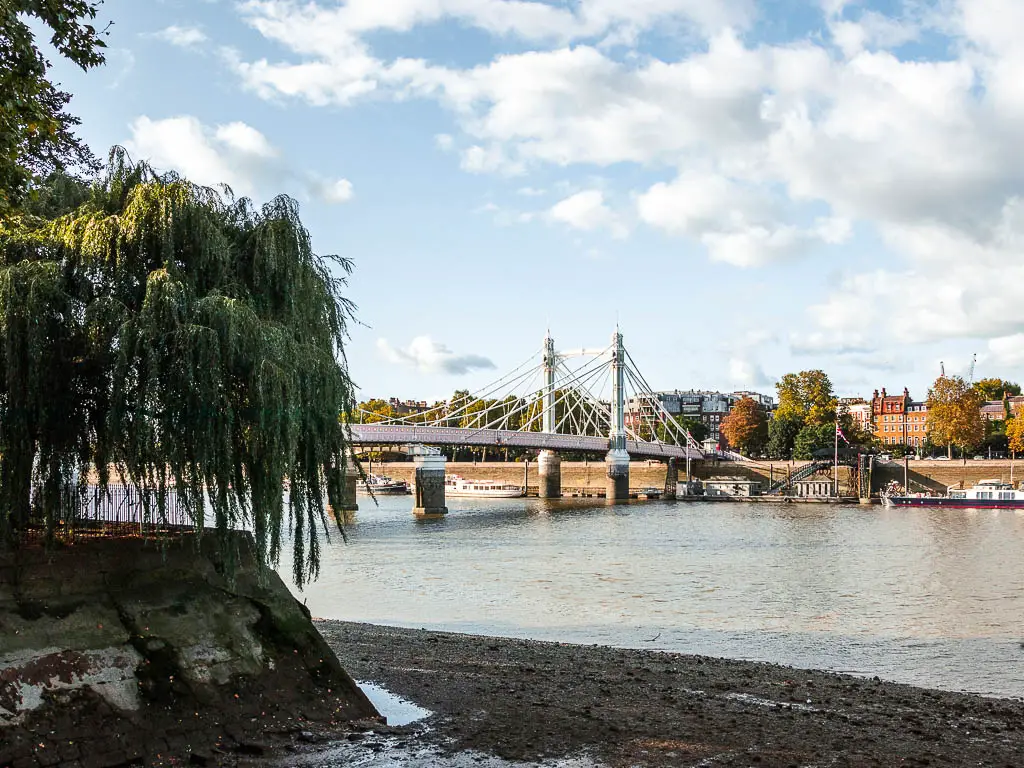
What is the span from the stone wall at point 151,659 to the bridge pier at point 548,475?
80.7m

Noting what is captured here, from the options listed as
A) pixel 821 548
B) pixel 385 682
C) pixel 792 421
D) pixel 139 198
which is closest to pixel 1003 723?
pixel 385 682

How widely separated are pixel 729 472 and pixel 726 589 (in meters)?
72.9

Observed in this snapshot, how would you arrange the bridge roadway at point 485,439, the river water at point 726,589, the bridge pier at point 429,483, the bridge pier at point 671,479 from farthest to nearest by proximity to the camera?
the bridge pier at point 671,479
the bridge roadway at point 485,439
the bridge pier at point 429,483
the river water at point 726,589

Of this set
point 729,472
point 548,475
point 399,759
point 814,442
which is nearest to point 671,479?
point 729,472

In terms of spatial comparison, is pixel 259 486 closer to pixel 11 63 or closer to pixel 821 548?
pixel 11 63

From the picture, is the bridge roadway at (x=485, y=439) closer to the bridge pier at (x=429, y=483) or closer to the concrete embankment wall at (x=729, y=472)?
the bridge pier at (x=429, y=483)

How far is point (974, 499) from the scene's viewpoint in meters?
72.2


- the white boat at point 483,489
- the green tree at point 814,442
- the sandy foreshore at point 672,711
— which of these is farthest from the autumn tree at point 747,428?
the sandy foreshore at point 672,711

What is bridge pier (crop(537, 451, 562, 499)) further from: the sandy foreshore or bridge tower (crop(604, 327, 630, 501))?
the sandy foreshore

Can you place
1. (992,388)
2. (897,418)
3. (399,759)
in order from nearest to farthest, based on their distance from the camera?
1. (399,759)
2. (992,388)
3. (897,418)

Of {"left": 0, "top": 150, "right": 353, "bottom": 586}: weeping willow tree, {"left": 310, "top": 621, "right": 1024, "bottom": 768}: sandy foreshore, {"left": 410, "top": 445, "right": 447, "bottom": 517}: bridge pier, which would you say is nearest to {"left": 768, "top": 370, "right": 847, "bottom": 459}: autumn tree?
{"left": 410, "top": 445, "right": 447, "bottom": 517}: bridge pier

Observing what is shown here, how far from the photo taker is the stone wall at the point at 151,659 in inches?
348

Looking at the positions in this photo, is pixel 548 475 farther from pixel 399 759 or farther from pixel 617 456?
pixel 399 759

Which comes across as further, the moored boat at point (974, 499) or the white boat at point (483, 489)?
the white boat at point (483, 489)
